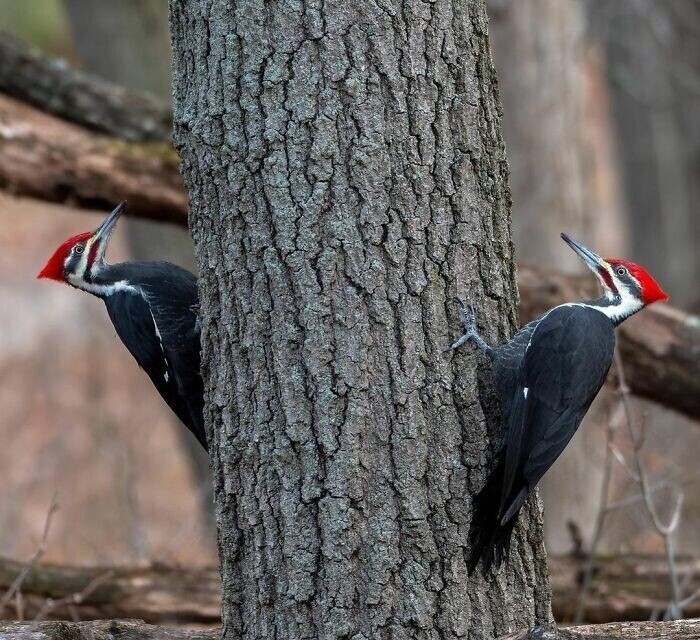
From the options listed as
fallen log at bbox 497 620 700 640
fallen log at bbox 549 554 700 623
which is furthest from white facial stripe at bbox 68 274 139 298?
fallen log at bbox 549 554 700 623

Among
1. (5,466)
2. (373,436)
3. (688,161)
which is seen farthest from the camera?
(688,161)

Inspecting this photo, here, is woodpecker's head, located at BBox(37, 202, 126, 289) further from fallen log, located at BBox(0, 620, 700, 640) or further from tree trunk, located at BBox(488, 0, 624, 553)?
tree trunk, located at BBox(488, 0, 624, 553)

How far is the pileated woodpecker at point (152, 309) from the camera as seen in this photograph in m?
3.29

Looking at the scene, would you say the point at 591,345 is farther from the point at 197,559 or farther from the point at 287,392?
the point at 197,559

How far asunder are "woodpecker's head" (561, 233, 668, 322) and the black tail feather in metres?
1.23

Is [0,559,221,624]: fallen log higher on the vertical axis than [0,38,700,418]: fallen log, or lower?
lower

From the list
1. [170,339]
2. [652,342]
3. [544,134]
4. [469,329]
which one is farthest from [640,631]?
[544,134]

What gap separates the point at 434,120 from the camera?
2492 mm

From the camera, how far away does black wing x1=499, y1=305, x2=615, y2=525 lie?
8.56 feet

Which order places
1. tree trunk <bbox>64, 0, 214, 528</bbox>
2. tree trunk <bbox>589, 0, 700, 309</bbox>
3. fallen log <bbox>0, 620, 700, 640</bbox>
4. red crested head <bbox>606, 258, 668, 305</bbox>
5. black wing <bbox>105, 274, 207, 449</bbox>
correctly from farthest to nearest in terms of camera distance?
tree trunk <bbox>589, 0, 700, 309</bbox>, tree trunk <bbox>64, 0, 214, 528</bbox>, red crested head <bbox>606, 258, 668, 305</bbox>, black wing <bbox>105, 274, 207, 449</bbox>, fallen log <bbox>0, 620, 700, 640</bbox>

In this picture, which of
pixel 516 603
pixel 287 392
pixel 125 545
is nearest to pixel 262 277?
pixel 287 392

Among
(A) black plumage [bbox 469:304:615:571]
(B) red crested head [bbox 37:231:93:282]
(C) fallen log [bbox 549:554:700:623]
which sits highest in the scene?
(B) red crested head [bbox 37:231:93:282]

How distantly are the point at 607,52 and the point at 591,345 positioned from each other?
847 cm

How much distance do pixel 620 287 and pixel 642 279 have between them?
104 mm
